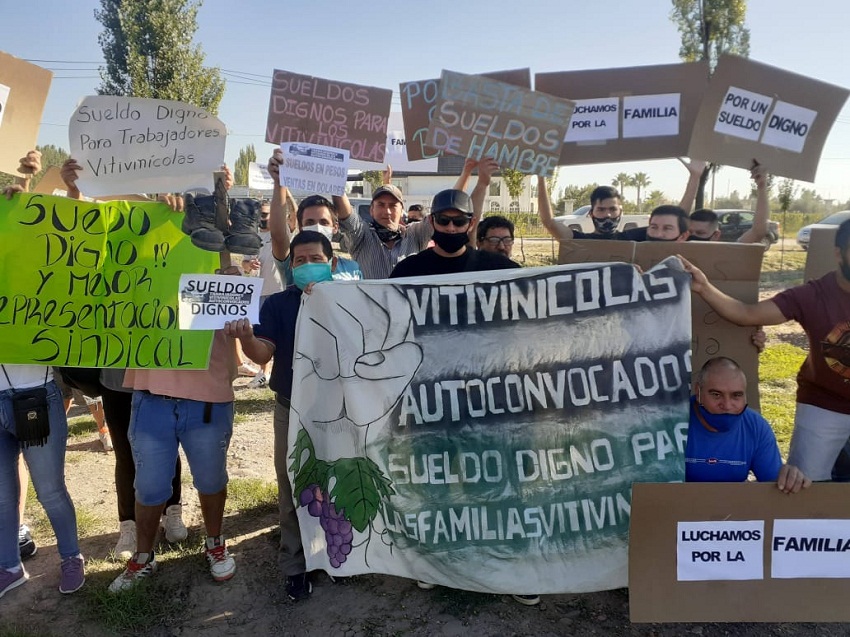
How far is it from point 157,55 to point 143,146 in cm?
1768

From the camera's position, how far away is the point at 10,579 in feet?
10.4

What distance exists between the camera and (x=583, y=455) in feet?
9.10

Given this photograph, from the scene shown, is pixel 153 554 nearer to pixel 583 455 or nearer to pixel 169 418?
pixel 169 418

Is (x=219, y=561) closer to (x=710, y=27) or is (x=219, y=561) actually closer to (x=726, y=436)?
(x=726, y=436)

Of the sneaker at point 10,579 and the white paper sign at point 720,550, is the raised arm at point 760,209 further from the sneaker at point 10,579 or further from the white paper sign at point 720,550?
the sneaker at point 10,579

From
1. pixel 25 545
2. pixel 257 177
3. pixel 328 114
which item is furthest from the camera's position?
pixel 257 177

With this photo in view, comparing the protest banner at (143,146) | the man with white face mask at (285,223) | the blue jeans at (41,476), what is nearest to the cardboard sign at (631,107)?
the man with white face mask at (285,223)

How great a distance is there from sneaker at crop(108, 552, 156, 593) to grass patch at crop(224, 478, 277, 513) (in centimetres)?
88

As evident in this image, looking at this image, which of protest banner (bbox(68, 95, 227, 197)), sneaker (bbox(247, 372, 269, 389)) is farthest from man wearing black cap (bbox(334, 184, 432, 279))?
sneaker (bbox(247, 372, 269, 389))

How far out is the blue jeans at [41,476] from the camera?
2.98 meters

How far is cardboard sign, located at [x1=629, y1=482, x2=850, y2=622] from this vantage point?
2465 mm

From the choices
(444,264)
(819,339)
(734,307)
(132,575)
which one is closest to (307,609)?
(132,575)

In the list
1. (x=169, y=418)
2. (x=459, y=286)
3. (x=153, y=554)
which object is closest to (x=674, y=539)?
(x=459, y=286)

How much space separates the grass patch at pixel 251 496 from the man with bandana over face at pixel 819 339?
127 inches
